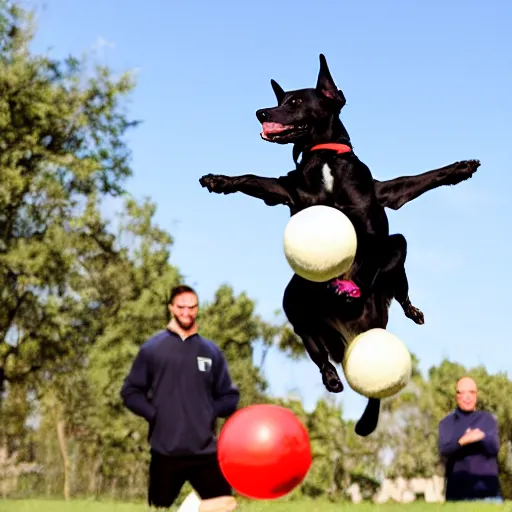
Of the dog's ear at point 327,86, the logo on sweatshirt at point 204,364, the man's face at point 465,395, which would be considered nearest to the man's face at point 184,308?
the logo on sweatshirt at point 204,364

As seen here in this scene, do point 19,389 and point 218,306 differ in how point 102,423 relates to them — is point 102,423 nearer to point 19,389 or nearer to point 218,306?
point 19,389

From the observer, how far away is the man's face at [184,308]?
24.7 feet

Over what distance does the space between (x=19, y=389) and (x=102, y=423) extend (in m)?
3.81

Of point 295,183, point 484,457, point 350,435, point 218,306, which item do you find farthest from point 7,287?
point 295,183

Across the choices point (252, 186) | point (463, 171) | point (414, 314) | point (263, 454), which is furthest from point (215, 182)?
point (263, 454)

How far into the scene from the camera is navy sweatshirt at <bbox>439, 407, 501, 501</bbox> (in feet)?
30.6

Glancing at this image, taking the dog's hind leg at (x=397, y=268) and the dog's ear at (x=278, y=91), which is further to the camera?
the dog's ear at (x=278, y=91)

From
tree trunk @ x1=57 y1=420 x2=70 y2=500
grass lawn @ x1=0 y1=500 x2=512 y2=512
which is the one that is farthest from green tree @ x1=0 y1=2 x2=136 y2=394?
grass lawn @ x1=0 y1=500 x2=512 y2=512

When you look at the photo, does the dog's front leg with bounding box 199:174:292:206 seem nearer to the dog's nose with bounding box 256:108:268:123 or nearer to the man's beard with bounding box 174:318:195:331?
the dog's nose with bounding box 256:108:268:123

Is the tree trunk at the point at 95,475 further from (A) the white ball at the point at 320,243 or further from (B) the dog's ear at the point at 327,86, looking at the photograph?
(A) the white ball at the point at 320,243

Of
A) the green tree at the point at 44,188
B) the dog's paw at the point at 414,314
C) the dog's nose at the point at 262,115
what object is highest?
the green tree at the point at 44,188

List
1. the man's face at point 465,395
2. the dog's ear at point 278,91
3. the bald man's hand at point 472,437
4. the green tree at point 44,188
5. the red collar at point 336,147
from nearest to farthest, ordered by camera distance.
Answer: the red collar at point 336,147 → the dog's ear at point 278,91 → the bald man's hand at point 472,437 → the man's face at point 465,395 → the green tree at point 44,188

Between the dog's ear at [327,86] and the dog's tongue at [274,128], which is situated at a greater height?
the dog's ear at [327,86]

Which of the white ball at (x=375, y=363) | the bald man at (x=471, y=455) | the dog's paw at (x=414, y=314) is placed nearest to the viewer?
the white ball at (x=375, y=363)
